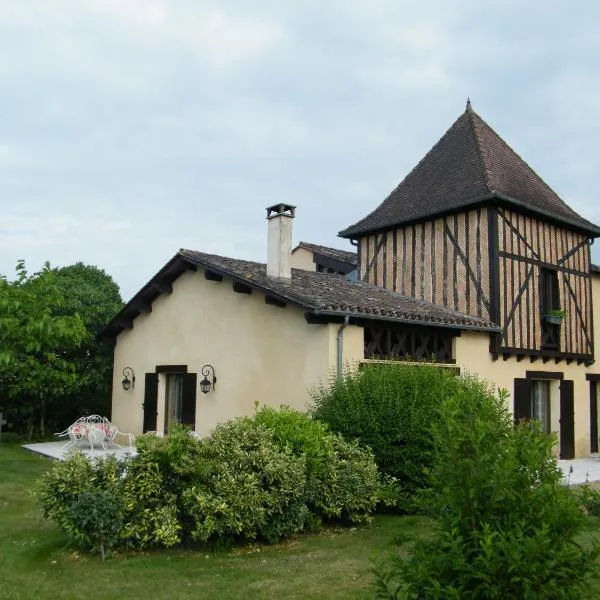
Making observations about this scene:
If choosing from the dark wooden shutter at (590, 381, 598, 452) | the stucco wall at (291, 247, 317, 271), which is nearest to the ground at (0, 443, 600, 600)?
the dark wooden shutter at (590, 381, 598, 452)

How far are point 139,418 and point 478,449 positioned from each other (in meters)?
12.1

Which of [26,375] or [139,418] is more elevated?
[26,375]

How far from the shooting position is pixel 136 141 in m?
11.4

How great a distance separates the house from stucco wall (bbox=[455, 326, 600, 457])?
41mm

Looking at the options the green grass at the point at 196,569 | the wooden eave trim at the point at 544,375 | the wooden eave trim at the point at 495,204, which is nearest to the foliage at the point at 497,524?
the green grass at the point at 196,569

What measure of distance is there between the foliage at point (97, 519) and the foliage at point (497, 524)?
11.8 feet

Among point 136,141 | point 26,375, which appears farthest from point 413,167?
point 26,375

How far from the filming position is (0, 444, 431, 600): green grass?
17.0 ft

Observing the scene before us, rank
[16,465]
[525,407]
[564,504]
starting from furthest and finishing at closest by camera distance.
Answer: [525,407]
[16,465]
[564,504]

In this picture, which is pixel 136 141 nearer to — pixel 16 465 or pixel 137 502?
pixel 16 465

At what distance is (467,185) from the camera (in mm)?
14352

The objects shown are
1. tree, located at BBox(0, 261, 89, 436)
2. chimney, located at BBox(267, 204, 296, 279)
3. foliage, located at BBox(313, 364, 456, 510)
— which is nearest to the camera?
foliage, located at BBox(313, 364, 456, 510)

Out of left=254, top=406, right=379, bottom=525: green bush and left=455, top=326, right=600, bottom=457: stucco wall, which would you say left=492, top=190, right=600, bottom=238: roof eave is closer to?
left=455, top=326, right=600, bottom=457: stucco wall

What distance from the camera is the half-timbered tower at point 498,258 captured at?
530 inches
